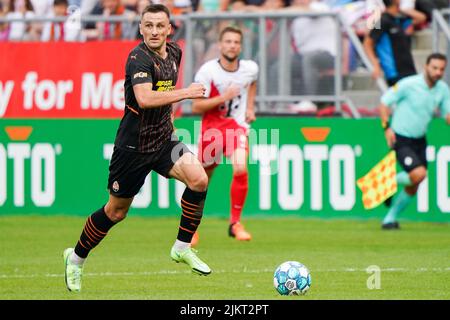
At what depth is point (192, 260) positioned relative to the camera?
11.0 m

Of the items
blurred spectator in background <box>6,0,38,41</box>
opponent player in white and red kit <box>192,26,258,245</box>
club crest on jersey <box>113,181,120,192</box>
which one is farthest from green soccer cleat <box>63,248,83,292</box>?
blurred spectator in background <box>6,0,38,41</box>

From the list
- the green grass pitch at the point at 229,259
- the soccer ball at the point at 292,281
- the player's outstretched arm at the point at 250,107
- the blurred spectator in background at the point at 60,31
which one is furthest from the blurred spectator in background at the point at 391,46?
the soccer ball at the point at 292,281

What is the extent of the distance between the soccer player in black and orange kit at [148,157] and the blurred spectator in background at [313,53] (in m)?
7.56

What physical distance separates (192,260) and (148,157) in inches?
39.7

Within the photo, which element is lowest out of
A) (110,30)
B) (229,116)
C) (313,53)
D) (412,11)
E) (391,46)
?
(229,116)

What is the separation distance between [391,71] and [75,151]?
198 inches

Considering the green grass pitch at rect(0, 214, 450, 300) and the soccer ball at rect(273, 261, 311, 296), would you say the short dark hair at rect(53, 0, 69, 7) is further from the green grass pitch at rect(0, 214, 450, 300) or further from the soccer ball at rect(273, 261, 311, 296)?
the soccer ball at rect(273, 261, 311, 296)

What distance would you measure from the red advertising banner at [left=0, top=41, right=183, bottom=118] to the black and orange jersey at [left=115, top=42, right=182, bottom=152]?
322 inches

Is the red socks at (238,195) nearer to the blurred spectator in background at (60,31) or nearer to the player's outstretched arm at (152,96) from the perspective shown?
the player's outstretched arm at (152,96)

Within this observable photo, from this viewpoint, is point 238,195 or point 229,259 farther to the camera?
point 238,195

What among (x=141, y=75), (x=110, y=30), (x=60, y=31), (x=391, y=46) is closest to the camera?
(x=141, y=75)

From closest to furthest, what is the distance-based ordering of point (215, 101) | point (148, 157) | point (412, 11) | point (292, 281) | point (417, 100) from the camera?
point (292, 281)
point (148, 157)
point (215, 101)
point (417, 100)
point (412, 11)

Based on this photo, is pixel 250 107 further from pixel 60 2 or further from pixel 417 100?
pixel 60 2

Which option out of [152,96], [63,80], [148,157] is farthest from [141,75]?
[63,80]
